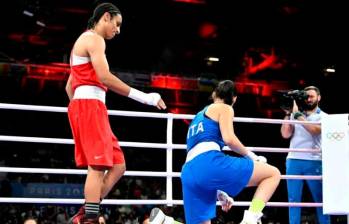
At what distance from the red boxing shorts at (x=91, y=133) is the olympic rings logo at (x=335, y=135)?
2.18 m

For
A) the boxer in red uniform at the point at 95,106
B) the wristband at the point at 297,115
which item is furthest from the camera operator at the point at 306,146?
the boxer in red uniform at the point at 95,106

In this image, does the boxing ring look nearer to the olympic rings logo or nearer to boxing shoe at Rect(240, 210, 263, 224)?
the olympic rings logo

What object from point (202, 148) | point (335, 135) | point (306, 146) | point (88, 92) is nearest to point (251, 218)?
point (202, 148)

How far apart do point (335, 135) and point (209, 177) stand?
1.72 meters

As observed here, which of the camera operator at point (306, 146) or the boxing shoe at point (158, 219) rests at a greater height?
the camera operator at point (306, 146)

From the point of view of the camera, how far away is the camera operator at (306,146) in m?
5.12

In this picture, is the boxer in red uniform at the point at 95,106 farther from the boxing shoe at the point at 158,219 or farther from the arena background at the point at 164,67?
the arena background at the point at 164,67

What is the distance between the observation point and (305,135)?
523 cm

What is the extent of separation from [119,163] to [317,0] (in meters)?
17.6

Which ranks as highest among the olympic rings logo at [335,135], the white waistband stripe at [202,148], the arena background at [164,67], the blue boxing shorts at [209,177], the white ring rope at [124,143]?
the arena background at [164,67]

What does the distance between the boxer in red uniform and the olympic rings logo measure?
2.04m

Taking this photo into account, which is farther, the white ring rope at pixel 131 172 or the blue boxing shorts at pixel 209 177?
the white ring rope at pixel 131 172

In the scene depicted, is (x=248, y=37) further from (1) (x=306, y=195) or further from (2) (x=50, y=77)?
(1) (x=306, y=195)

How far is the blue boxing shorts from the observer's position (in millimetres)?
3576
